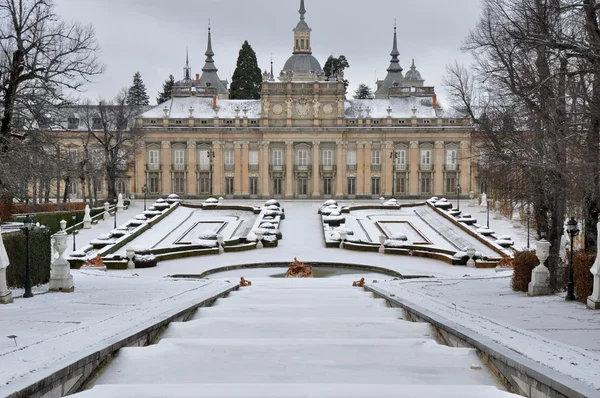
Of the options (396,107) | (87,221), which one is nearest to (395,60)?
(396,107)

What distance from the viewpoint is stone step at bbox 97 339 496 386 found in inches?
253

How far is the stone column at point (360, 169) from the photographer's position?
6769 centimetres

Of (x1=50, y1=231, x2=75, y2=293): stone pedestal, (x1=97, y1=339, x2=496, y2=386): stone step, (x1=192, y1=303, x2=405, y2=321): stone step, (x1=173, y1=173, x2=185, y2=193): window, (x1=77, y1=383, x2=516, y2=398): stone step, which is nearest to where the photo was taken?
(x1=77, y1=383, x2=516, y2=398): stone step

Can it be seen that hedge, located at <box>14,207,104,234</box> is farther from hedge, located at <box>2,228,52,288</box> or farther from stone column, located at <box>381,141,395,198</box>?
stone column, located at <box>381,141,395,198</box>

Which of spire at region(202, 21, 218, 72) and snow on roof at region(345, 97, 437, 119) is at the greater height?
spire at region(202, 21, 218, 72)

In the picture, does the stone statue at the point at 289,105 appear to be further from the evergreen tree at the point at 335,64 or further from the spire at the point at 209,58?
the evergreen tree at the point at 335,64

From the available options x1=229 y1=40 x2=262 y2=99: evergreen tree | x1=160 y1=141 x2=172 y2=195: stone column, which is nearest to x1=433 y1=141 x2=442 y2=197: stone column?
x1=229 y1=40 x2=262 y2=99: evergreen tree

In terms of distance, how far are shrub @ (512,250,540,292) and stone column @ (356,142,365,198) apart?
167 feet

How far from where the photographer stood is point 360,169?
222 ft

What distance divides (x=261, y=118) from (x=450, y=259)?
134ft

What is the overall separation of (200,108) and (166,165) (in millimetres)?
7488

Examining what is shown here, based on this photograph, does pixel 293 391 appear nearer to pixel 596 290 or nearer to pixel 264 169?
pixel 596 290

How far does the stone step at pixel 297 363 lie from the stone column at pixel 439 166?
6090cm

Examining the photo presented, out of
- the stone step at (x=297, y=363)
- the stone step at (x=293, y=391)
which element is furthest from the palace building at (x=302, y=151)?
the stone step at (x=293, y=391)
